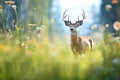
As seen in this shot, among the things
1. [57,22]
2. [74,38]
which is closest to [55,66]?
[57,22]

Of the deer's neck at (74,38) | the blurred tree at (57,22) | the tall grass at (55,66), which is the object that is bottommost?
the deer's neck at (74,38)

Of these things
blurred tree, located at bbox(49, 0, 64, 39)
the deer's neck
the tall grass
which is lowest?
the deer's neck

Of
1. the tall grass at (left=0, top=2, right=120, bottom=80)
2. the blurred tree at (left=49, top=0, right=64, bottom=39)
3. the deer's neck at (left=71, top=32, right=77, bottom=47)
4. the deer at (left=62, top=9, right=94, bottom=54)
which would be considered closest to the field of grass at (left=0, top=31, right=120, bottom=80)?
the tall grass at (left=0, top=2, right=120, bottom=80)

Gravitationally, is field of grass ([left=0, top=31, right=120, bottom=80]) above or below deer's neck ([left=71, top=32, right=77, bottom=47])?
above

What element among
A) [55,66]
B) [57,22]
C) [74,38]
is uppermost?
[57,22]

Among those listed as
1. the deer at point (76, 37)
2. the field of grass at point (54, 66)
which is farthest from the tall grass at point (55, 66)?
the deer at point (76, 37)

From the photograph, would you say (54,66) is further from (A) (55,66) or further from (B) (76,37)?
(B) (76,37)

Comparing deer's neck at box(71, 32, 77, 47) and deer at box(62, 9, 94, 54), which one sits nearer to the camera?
deer at box(62, 9, 94, 54)

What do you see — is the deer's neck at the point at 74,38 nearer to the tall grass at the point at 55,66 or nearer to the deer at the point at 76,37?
the deer at the point at 76,37

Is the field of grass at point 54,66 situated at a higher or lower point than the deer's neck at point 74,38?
higher

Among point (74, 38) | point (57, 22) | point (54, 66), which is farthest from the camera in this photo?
point (74, 38)

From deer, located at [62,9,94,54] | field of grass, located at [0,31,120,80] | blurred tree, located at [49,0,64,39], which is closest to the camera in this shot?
field of grass, located at [0,31,120,80]

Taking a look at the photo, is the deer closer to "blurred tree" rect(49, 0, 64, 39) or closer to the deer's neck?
the deer's neck

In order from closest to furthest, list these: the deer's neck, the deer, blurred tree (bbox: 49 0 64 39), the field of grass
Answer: the field of grass
blurred tree (bbox: 49 0 64 39)
the deer
the deer's neck
